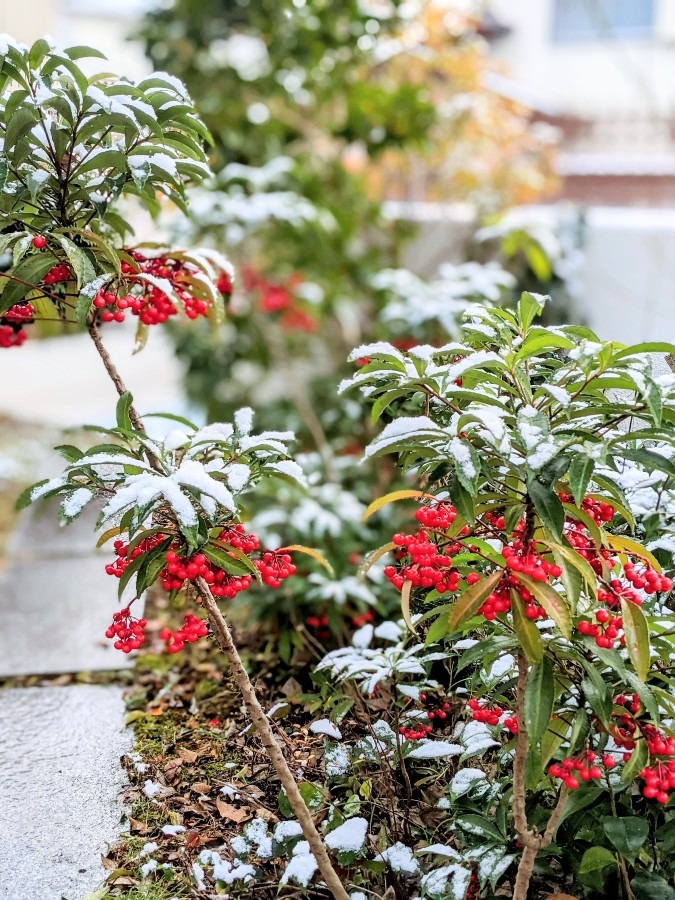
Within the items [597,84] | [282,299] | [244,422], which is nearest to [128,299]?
[244,422]

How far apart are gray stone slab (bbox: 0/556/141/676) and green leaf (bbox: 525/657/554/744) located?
3.93 ft

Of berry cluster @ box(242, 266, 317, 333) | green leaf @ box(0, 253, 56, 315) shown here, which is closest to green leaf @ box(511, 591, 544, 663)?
green leaf @ box(0, 253, 56, 315)

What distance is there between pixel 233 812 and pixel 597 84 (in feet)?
23.8

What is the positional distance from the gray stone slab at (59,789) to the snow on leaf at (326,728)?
35 cm

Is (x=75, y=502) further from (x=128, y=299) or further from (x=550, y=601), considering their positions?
(x=550, y=601)

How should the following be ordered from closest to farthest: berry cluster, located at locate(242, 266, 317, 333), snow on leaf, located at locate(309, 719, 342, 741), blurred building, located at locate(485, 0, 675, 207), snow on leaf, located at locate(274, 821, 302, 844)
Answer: snow on leaf, located at locate(274, 821, 302, 844) < snow on leaf, located at locate(309, 719, 342, 741) < berry cluster, located at locate(242, 266, 317, 333) < blurred building, located at locate(485, 0, 675, 207)

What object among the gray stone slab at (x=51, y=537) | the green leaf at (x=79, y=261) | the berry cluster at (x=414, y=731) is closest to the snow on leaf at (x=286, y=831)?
the berry cluster at (x=414, y=731)

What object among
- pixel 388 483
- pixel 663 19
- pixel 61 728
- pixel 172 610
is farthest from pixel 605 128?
pixel 61 728

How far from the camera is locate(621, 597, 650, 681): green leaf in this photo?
3.38 ft

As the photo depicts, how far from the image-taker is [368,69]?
12.6ft

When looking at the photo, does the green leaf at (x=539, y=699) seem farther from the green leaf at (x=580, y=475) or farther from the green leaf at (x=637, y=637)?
the green leaf at (x=580, y=475)

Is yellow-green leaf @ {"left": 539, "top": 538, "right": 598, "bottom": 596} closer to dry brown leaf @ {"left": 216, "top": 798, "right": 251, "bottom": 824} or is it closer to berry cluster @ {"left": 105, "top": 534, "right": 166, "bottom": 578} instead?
berry cluster @ {"left": 105, "top": 534, "right": 166, "bottom": 578}

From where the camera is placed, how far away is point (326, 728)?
1381mm

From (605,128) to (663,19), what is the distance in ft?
3.79
